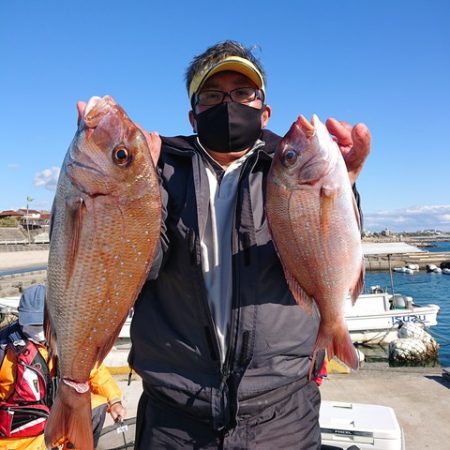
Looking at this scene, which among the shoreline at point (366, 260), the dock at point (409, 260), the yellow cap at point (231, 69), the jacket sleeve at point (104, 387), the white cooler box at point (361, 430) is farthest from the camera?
the dock at point (409, 260)

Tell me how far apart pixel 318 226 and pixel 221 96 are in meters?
1.03

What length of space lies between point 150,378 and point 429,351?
44.7 ft

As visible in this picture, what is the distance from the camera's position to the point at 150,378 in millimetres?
2471

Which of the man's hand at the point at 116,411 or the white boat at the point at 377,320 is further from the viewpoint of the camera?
the white boat at the point at 377,320

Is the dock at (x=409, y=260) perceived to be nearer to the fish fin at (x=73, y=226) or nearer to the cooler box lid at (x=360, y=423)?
the cooler box lid at (x=360, y=423)

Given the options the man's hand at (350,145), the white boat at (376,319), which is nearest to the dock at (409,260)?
the white boat at (376,319)

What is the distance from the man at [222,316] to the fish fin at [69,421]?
1.54 ft

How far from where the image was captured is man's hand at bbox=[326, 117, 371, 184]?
2254 mm

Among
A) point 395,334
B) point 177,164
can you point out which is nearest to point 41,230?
point 395,334

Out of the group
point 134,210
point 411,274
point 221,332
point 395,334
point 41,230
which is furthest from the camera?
point 41,230

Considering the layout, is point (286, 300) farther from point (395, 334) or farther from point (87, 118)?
point (395, 334)

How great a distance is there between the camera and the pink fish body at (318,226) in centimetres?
222

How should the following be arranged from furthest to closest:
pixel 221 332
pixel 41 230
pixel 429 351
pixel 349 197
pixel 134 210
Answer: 1. pixel 41 230
2. pixel 429 351
3. pixel 221 332
4. pixel 349 197
5. pixel 134 210

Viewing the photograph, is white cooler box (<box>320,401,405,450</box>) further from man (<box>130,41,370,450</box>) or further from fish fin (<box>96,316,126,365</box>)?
fish fin (<box>96,316,126,365</box>)
